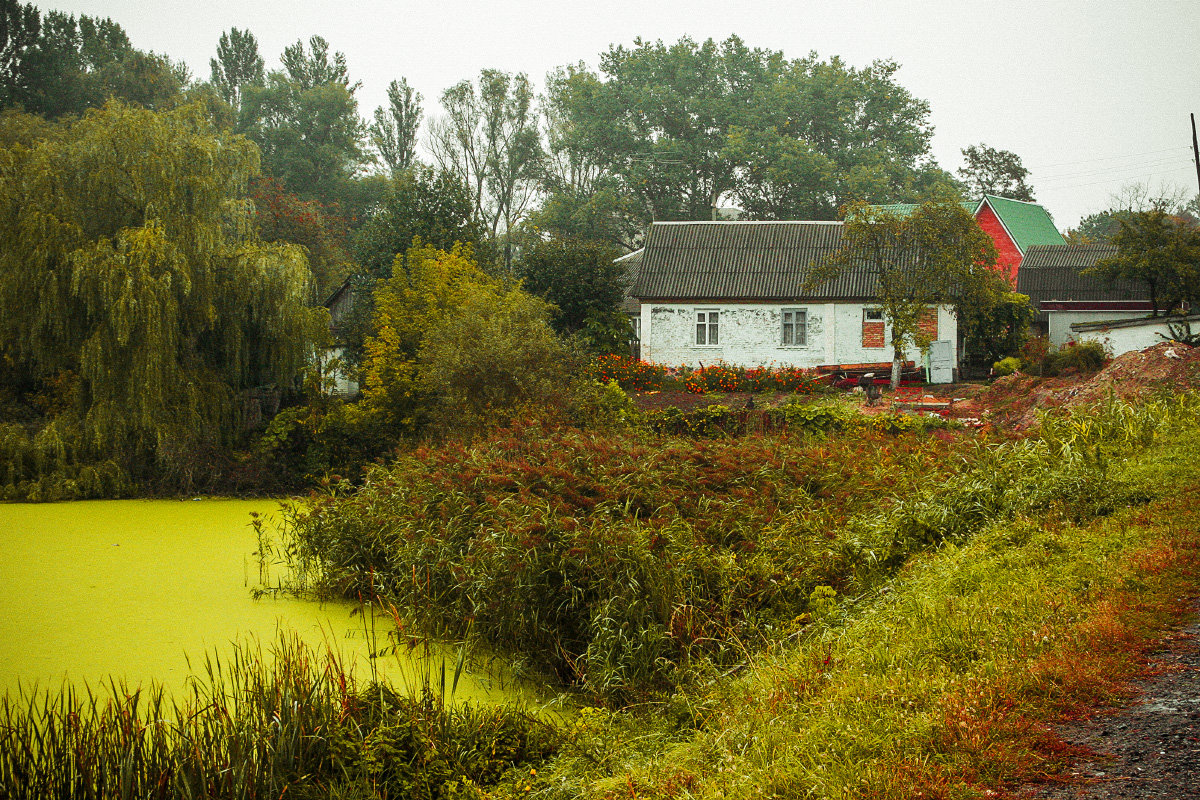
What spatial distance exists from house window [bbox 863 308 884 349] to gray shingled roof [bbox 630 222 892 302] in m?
0.59

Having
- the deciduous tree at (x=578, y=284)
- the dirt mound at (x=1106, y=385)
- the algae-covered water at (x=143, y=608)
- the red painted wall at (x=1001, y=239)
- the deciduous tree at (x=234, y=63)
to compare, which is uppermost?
the deciduous tree at (x=234, y=63)

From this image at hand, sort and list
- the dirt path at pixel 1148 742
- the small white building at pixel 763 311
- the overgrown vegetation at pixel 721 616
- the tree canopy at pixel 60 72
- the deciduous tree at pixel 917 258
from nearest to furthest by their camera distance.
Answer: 1. the dirt path at pixel 1148 742
2. the overgrown vegetation at pixel 721 616
3. the deciduous tree at pixel 917 258
4. the small white building at pixel 763 311
5. the tree canopy at pixel 60 72

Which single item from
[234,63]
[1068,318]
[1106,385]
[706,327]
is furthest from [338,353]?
[234,63]

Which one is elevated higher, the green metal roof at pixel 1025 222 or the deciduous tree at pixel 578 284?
the green metal roof at pixel 1025 222

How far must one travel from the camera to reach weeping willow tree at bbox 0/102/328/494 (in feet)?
51.8

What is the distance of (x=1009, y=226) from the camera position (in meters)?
38.9

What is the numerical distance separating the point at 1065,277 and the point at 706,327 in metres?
14.1

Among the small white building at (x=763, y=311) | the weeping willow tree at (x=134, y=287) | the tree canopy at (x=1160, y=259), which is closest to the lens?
the weeping willow tree at (x=134, y=287)

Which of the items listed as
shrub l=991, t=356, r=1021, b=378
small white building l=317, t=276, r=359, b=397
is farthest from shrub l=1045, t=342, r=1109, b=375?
small white building l=317, t=276, r=359, b=397

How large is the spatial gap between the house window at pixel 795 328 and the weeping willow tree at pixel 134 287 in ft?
51.0

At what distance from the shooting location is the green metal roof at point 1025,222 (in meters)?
39.0

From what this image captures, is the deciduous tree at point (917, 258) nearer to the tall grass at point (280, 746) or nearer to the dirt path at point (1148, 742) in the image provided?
the dirt path at point (1148, 742)

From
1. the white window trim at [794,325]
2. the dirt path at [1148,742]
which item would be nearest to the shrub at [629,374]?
the white window trim at [794,325]

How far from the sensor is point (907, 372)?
2592cm
